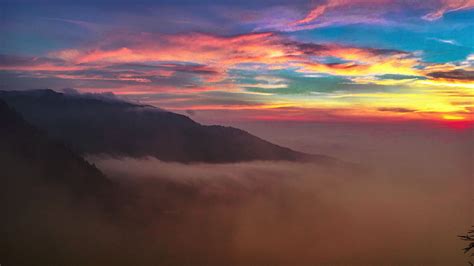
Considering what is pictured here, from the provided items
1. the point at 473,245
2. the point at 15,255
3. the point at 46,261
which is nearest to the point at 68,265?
the point at 46,261

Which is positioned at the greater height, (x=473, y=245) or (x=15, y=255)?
(x=473, y=245)

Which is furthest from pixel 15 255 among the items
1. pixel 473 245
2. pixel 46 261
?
pixel 473 245

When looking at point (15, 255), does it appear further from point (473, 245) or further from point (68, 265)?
point (473, 245)

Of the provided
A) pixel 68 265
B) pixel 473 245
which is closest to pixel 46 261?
pixel 68 265

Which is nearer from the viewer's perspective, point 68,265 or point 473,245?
point 473,245

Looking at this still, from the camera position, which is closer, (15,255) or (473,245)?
(473,245)

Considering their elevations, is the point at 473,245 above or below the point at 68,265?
above

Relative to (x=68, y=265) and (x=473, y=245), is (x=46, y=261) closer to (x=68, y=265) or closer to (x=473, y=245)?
(x=68, y=265)

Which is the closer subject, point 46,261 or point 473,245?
point 473,245
